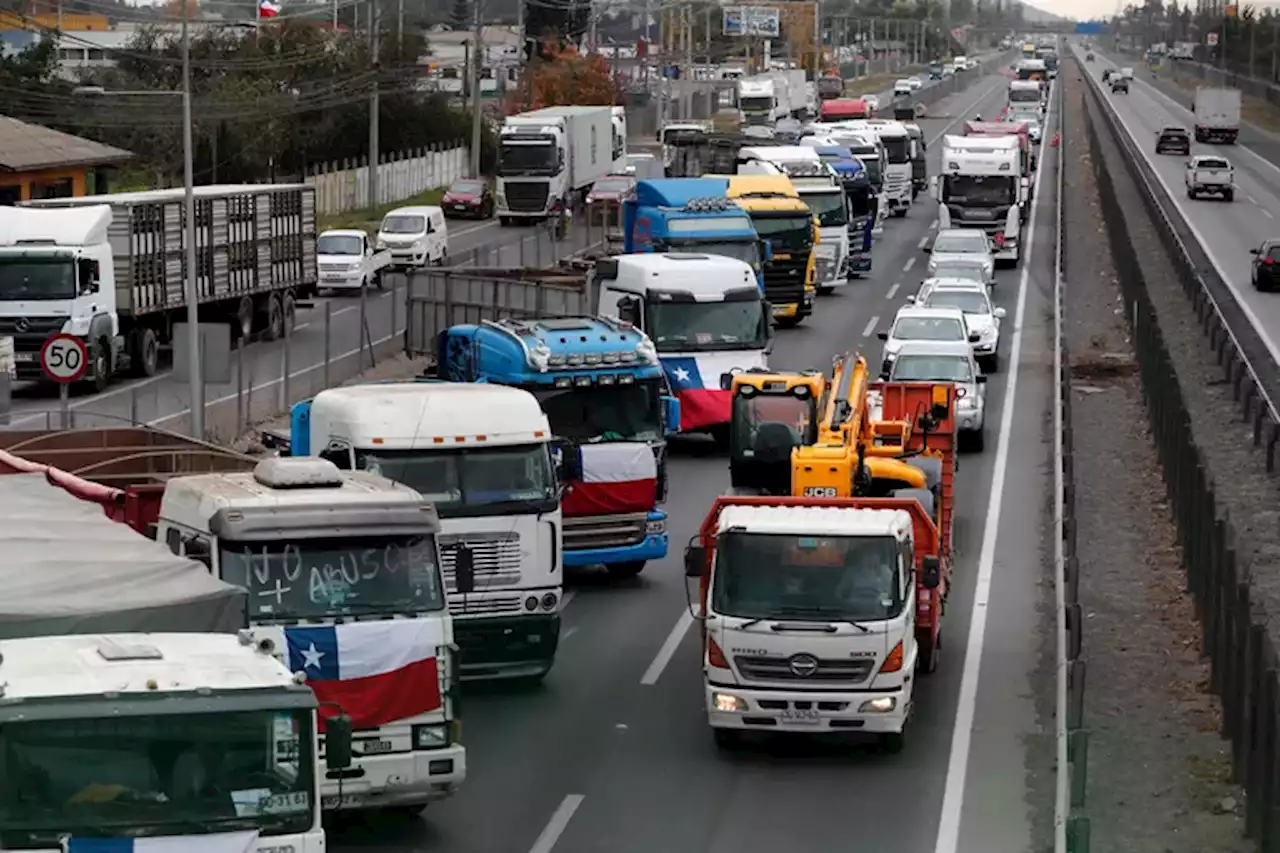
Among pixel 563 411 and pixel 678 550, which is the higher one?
pixel 563 411

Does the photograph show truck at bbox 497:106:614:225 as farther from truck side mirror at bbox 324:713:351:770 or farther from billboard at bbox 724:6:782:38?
billboard at bbox 724:6:782:38

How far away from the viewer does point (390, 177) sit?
94.6 metres

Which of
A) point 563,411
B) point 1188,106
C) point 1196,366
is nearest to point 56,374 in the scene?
point 563,411

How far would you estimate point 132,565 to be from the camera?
50.5ft

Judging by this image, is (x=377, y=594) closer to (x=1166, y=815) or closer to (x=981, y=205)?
(x=1166, y=815)

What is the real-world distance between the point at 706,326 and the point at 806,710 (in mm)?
18299

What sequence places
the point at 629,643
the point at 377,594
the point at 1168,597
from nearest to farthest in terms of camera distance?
the point at 377,594 < the point at 629,643 < the point at 1168,597

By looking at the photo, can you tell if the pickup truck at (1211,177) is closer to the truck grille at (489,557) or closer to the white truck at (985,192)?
the white truck at (985,192)

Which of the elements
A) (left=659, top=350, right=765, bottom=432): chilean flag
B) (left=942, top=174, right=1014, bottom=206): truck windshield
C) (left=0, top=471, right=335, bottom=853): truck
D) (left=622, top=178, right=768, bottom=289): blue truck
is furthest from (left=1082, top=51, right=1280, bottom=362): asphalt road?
(left=0, top=471, right=335, bottom=853): truck

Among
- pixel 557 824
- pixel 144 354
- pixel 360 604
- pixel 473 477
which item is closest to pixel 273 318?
pixel 144 354

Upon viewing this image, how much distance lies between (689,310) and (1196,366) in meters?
12.8

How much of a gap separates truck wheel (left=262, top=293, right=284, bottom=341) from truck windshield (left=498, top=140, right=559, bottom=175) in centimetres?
2866

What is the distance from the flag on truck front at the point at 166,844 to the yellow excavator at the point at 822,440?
11.8 m

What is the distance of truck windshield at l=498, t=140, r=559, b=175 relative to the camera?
81125mm
